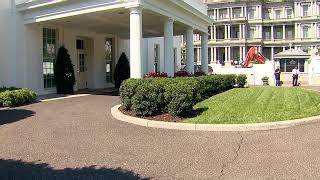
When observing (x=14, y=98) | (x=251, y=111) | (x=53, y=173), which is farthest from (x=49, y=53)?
(x=53, y=173)

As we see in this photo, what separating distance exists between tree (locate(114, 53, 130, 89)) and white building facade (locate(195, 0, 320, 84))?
206 ft

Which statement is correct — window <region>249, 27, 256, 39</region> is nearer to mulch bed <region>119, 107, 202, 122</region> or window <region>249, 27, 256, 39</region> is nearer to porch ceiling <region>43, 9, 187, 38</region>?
porch ceiling <region>43, 9, 187, 38</region>

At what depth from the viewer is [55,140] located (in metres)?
8.38

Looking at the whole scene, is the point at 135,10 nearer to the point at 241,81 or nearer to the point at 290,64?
the point at 241,81

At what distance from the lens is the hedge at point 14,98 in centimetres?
1385

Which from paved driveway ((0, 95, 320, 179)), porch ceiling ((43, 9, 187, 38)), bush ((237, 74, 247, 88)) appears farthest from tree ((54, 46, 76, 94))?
bush ((237, 74, 247, 88))

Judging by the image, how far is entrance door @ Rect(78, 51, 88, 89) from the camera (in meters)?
23.0

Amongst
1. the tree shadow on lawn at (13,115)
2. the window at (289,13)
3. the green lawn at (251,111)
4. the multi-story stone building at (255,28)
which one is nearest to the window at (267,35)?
the multi-story stone building at (255,28)

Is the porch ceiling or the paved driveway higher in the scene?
the porch ceiling

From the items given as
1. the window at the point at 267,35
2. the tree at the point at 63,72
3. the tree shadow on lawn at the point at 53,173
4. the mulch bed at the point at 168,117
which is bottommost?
the tree shadow on lawn at the point at 53,173

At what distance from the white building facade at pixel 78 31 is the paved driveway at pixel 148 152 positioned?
549cm

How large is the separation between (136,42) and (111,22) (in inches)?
217

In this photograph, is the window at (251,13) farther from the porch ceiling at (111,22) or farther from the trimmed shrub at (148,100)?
the trimmed shrub at (148,100)

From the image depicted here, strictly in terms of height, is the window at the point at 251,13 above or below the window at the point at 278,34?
above
